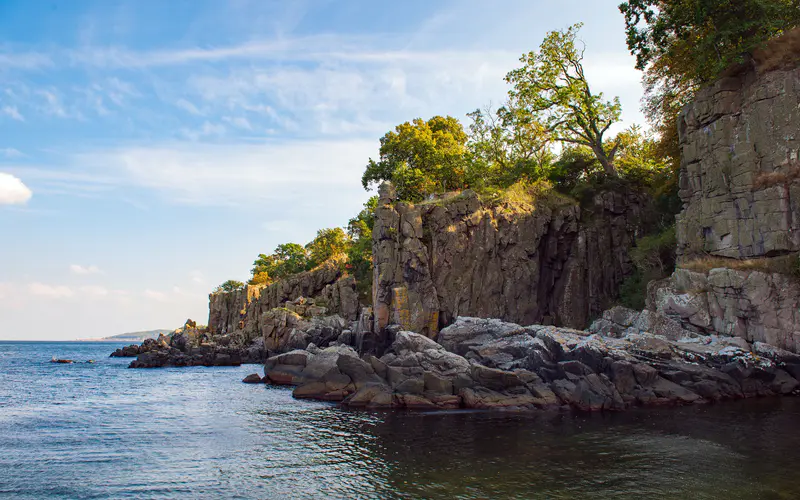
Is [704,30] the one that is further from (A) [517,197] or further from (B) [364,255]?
(B) [364,255]

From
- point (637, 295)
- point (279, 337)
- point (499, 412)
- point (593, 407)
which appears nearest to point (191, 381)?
point (279, 337)

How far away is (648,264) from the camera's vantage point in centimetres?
3678

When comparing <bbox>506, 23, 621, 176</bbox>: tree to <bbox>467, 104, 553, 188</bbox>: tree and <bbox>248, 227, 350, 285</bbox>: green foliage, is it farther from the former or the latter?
<bbox>248, 227, 350, 285</bbox>: green foliage

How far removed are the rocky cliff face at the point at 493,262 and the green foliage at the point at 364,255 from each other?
1094 cm

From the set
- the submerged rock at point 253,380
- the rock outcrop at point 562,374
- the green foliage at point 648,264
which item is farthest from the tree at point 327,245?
the rock outcrop at point 562,374

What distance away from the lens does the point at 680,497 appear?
38.1 feet

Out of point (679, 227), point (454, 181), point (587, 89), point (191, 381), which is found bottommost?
point (191, 381)

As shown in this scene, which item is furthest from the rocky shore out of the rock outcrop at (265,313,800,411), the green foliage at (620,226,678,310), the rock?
the green foliage at (620,226,678,310)

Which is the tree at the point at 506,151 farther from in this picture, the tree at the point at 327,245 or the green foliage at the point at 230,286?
the green foliage at the point at 230,286

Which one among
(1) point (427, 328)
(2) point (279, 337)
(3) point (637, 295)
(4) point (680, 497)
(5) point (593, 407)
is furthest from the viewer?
(2) point (279, 337)

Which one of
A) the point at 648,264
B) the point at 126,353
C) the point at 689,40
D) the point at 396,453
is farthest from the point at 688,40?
the point at 126,353

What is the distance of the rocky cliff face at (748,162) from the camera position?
92.1 ft

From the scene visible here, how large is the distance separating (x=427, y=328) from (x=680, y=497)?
28.1 metres

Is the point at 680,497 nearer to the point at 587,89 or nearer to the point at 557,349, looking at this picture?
the point at 557,349
